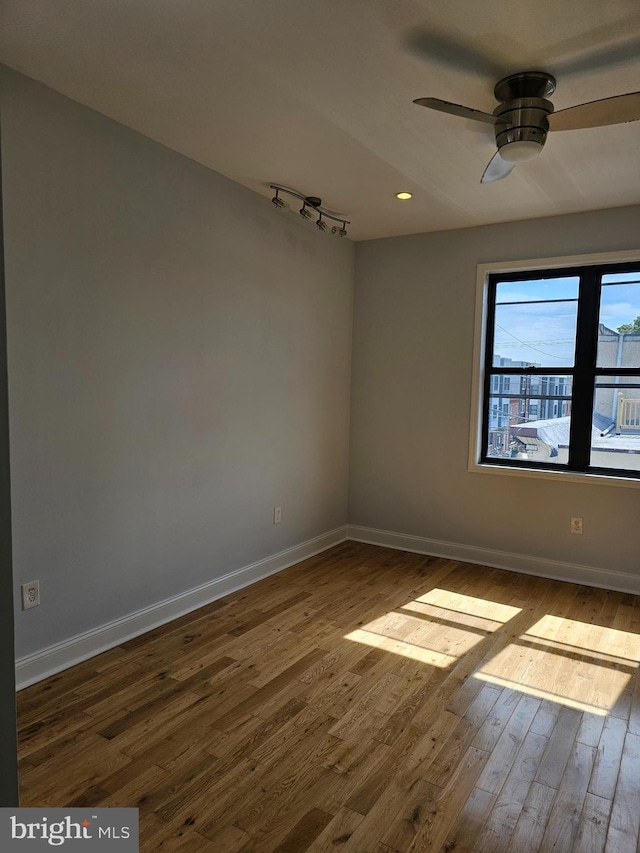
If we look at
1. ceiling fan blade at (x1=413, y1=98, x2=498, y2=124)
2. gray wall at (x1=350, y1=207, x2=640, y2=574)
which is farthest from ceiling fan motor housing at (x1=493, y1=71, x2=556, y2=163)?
gray wall at (x1=350, y1=207, x2=640, y2=574)

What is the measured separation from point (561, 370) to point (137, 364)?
285cm

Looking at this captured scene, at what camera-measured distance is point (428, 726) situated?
2.29 meters

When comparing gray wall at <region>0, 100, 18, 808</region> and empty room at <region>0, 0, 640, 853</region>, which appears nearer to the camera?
gray wall at <region>0, 100, 18, 808</region>

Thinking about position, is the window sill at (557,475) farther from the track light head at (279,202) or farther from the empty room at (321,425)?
the track light head at (279,202)

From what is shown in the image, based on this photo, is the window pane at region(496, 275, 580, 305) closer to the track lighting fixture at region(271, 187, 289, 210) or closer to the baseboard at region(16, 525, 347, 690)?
the track lighting fixture at region(271, 187, 289, 210)

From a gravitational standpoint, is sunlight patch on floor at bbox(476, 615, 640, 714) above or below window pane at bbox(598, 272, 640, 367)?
below

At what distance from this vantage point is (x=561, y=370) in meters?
4.04

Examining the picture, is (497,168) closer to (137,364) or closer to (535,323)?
(535,323)

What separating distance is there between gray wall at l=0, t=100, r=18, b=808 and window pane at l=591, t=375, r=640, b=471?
3827mm

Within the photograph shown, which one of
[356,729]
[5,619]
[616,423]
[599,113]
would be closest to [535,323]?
[616,423]

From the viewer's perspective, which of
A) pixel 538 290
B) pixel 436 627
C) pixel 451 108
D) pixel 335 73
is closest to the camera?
pixel 451 108

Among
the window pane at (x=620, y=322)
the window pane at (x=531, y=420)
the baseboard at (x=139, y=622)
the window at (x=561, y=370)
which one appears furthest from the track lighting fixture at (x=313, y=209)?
the baseboard at (x=139, y=622)

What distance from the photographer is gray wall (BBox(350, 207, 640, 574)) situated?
387 centimetres

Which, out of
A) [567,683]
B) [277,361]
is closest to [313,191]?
[277,361]
